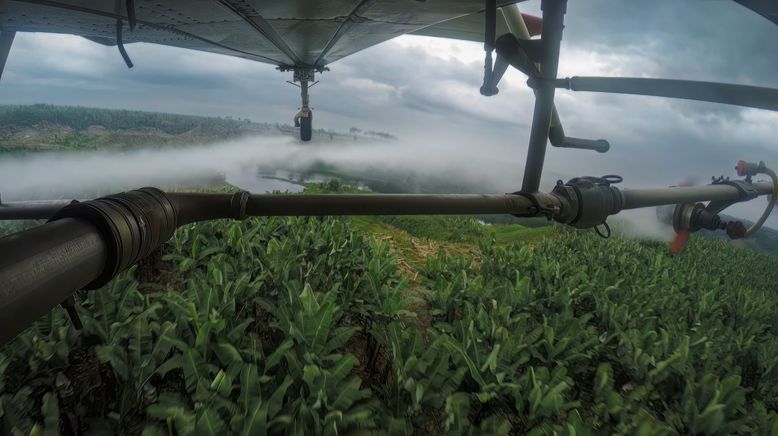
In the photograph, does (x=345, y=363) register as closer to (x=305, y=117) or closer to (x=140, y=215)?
(x=140, y=215)

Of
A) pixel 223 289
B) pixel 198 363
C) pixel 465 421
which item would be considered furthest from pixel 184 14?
pixel 465 421

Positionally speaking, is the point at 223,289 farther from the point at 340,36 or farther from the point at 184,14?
the point at 340,36

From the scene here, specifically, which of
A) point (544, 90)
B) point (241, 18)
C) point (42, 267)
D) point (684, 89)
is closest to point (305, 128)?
point (241, 18)

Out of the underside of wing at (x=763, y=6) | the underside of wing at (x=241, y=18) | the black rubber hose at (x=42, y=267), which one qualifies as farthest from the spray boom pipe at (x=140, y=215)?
the underside of wing at (x=763, y=6)

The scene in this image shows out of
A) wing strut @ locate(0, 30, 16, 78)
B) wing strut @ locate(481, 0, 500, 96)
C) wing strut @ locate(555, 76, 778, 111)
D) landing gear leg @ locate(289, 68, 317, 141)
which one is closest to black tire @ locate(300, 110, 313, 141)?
landing gear leg @ locate(289, 68, 317, 141)

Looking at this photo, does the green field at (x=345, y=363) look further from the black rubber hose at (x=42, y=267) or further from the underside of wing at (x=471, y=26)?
the underside of wing at (x=471, y=26)
